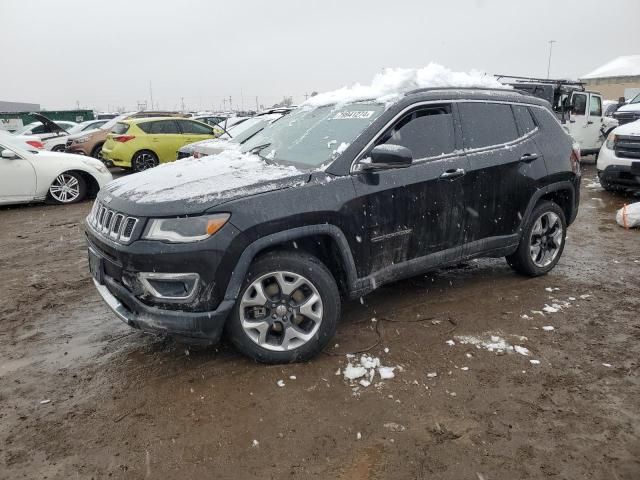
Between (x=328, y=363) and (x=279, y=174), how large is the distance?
→ 4.29ft

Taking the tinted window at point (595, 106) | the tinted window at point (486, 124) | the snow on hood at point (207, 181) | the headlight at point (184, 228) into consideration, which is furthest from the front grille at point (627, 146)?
the headlight at point (184, 228)

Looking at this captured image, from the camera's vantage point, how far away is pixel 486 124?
14.1ft

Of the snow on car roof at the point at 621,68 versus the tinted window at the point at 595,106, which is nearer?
the tinted window at the point at 595,106

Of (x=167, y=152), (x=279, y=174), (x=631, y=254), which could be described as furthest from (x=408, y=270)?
(x=167, y=152)

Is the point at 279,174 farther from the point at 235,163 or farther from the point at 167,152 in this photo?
the point at 167,152

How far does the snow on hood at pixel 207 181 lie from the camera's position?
3.05 metres

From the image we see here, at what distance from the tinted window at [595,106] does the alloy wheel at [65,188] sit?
13229 millimetres

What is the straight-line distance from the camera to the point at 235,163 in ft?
12.4

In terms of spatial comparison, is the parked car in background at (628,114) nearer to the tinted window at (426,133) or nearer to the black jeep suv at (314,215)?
the black jeep suv at (314,215)

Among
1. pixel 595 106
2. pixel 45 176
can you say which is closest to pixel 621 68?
pixel 595 106

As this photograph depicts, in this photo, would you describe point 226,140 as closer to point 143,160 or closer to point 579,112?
point 143,160

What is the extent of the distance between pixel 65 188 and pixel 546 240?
841 centimetres

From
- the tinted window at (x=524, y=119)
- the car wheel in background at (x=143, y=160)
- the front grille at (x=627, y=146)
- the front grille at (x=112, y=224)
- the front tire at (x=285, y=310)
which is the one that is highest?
the tinted window at (x=524, y=119)

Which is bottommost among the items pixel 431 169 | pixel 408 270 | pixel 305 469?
pixel 305 469
